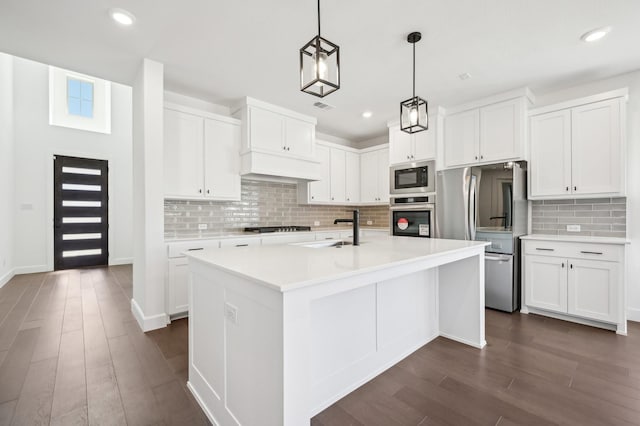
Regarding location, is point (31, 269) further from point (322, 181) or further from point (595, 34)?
point (595, 34)

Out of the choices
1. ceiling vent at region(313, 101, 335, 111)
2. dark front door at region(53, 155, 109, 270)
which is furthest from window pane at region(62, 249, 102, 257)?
ceiling vent at region(313, 101, 335, 111)

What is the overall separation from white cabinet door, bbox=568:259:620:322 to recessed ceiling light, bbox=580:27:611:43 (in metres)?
2.06

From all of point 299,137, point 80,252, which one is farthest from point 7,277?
point 299,137

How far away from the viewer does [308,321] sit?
1150mm

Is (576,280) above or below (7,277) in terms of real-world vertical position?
above

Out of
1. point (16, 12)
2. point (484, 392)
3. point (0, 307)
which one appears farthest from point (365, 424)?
point (0, 307)

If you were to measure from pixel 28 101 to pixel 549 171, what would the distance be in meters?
8.52

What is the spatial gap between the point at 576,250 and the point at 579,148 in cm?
111

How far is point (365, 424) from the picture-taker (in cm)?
160

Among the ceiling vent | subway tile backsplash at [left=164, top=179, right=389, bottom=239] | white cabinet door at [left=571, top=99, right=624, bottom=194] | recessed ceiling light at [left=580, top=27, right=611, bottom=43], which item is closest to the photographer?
recessed ceiling light at [left=580, top=27, right=611, bottom=43]

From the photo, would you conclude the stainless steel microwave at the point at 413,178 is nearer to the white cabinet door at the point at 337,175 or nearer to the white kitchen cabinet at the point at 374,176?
the white kitchen cabinet at the point at 374,176

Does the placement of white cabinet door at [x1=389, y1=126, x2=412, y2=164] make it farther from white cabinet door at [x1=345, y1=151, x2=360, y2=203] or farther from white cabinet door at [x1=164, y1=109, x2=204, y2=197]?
white cabinet door at [x1=164, y1=109, x2=204, y2=197]

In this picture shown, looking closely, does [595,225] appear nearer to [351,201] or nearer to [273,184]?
[351,201]

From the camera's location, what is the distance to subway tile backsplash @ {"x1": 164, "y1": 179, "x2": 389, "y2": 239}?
369 cm
